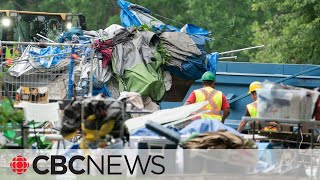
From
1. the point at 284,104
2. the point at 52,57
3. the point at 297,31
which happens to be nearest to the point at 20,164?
the point at 284,104

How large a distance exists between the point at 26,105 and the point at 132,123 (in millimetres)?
1207

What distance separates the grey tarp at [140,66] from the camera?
1734cm

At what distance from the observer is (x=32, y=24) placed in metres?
23.9

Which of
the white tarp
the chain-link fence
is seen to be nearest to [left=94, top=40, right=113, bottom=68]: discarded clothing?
the chain-link fence

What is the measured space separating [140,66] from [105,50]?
610 millimetres

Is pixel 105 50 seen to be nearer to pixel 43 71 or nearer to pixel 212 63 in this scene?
pixel 43 71

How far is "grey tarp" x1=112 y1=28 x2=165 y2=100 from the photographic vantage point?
17.3m

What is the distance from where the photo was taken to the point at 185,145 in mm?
11281

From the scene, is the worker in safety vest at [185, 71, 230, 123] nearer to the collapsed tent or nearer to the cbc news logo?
the collapsed tent

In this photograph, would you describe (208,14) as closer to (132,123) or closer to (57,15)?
(57,15)

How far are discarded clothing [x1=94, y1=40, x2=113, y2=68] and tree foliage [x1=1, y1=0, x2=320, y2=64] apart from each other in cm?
582

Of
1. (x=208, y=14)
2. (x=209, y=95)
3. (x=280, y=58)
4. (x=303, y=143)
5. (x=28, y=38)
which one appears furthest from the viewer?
(x=208, y=14)

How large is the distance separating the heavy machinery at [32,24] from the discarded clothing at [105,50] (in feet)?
19.6

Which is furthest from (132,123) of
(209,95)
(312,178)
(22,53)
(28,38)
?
(28,38)
